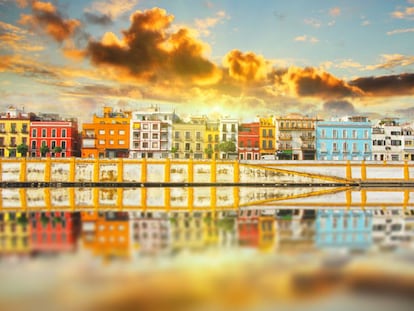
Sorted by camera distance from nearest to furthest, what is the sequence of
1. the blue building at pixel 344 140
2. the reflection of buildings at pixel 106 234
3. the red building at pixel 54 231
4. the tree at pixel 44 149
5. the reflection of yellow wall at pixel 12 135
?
the reflection of buildings at pixel 106 234
the red building at pixel 54 231
the tree at pixel 44 149
the reflection of yellow wall at pixel 12 135
the blue building at pixel 344 140

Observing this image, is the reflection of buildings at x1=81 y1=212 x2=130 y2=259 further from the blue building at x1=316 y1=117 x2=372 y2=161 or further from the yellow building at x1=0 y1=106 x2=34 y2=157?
the blue building at x1=316 y1=117 x2=372 y2=161

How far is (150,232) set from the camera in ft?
56.3

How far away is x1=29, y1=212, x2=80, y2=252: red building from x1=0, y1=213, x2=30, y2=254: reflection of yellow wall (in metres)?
0.25

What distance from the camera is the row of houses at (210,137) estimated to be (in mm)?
76688

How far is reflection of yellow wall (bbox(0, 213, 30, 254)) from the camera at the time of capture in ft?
45.2

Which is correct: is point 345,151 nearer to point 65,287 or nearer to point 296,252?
point 296,252

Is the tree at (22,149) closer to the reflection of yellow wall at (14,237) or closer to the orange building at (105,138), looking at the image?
the orange building at (105,138)

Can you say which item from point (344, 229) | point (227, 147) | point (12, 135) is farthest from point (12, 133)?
point (344, 229)

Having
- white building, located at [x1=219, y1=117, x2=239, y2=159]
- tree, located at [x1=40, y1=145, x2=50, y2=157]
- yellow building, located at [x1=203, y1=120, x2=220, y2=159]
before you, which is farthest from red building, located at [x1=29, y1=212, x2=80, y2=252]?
white building, located at [x1=219, y1=117, x2=239, y2=159]

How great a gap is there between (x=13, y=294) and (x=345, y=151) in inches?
2998

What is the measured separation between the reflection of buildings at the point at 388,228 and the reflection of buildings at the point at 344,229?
297 millimetres

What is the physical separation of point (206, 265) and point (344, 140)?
7305cm

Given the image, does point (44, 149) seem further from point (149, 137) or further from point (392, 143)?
point (392, 143)

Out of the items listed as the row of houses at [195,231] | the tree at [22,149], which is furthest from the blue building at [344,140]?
the row of houses at [195,231]
